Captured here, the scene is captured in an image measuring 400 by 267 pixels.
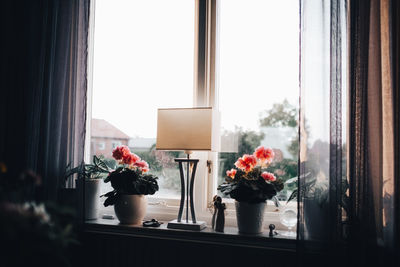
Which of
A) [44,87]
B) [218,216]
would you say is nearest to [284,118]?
[218,216]

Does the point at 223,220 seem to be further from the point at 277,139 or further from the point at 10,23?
the point at 10,23

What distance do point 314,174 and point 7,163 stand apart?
1.79m

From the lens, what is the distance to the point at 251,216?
188cm

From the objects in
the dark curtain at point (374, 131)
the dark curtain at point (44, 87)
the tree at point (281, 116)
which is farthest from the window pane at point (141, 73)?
the dark curtain at point (374, 131)

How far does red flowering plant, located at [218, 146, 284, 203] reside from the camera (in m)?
1.85

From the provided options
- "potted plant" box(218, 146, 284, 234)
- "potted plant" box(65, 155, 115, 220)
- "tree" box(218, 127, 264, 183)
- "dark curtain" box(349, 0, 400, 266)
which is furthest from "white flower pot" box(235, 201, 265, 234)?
"potted plant" box(65, 155, 115, 220)

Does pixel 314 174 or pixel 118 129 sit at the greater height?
pixel 118 129

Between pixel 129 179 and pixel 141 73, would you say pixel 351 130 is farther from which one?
pixel 141 73

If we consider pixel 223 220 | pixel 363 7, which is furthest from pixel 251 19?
pixel 223 220

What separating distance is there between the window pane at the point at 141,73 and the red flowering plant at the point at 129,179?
0.20m

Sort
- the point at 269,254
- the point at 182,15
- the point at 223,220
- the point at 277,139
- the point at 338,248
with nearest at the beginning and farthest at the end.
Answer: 1. the point at 338,248
2. the point at 269,254
3. the point at 223,220
4. the point at 277,139
5. the point at 182,15

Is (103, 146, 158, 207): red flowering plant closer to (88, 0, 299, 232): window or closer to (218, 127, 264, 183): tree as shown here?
(88, 0, 299, 232): window

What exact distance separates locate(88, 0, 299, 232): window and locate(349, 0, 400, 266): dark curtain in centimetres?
44

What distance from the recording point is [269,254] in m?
1.81
